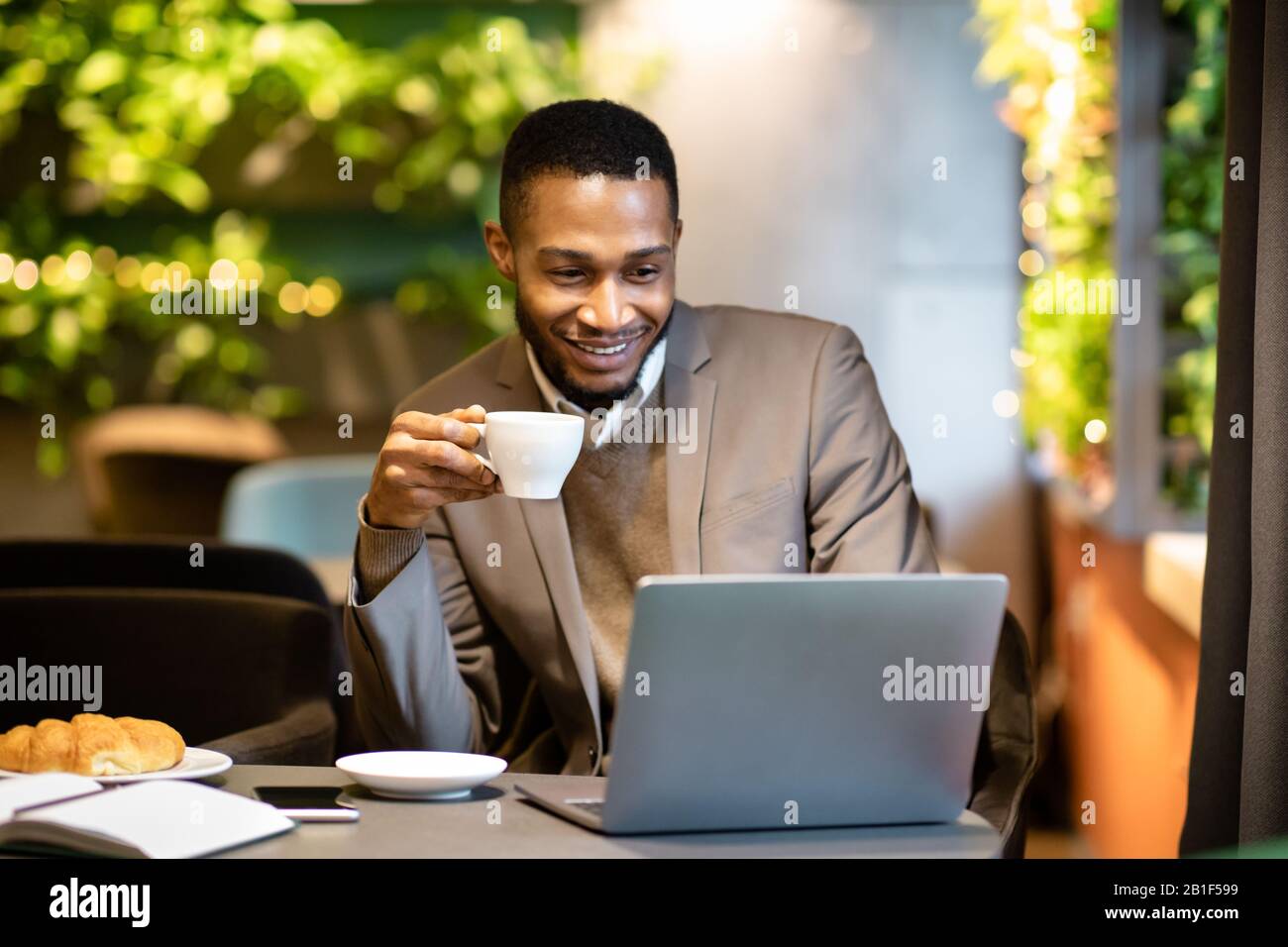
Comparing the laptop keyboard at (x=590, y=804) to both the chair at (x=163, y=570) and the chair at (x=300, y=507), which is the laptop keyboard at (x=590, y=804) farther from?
the chair at (x=300, y=507)

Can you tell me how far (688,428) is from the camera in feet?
6.43

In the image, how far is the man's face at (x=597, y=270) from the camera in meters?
1.80

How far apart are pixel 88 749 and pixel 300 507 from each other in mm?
2480

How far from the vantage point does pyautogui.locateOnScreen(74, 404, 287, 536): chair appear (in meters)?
3.91

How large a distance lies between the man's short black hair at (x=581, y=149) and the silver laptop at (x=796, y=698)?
81cm

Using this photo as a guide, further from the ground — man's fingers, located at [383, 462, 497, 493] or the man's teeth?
the man's teeth

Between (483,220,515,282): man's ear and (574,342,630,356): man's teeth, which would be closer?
(574,342,630,356): man's teeth

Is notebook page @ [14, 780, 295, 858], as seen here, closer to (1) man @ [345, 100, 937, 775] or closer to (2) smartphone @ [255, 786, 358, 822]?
(2) smartphone @ [255, 786, 358, 822]

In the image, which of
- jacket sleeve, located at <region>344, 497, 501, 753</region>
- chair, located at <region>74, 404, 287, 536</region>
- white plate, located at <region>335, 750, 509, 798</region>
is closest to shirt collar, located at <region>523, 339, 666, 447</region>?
jacket sleeve, located at <region>344, 497, 501, 753</region>

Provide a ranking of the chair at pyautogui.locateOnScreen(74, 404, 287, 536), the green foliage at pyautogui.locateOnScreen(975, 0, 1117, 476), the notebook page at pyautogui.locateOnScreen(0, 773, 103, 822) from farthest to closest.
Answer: the chair at pyautogui.locateOnScreen(74, 404, 287, 536), the green foliage at pyautogui.locateOnScreen(975, 0, 1117, 476), the notebook page at pyautogui.locateOnScreen(0, 773, 103, 822)

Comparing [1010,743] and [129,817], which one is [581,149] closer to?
[1010,743]

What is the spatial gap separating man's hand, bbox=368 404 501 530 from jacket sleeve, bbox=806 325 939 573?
0.53 m
